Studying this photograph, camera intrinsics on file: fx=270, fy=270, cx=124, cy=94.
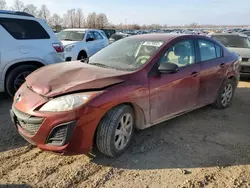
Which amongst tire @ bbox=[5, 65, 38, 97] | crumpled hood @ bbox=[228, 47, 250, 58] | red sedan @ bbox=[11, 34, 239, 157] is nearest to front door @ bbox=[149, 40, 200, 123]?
red sedan @ bbox=[11, 34, 239, 157]

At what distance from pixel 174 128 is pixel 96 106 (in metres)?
1.91

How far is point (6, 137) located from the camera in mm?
3932

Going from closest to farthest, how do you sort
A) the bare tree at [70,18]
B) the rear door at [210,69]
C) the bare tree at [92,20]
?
the rear door at [210,69]
the bare tree at [92,20]
the bare tree at [70,18]

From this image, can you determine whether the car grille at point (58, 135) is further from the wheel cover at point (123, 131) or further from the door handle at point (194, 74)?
the door handle at point (194, 74)

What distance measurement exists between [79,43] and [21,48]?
16.5 feet

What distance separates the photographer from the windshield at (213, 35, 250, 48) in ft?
32.0

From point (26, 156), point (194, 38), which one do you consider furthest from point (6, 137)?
point (194, 38)

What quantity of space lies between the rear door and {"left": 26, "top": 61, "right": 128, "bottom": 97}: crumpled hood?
1812 mm

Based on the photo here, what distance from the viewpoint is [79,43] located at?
10492 mm

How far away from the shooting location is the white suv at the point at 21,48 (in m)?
5.43

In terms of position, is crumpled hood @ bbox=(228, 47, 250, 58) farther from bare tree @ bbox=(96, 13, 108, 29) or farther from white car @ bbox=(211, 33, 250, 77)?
bare tree @ bbox=(96, 13, 108, 29)

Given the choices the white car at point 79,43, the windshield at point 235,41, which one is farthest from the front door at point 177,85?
the white car at point 79,43

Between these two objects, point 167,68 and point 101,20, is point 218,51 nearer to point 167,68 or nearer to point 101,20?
point 167,68

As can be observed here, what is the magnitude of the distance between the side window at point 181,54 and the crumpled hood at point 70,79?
881mm
